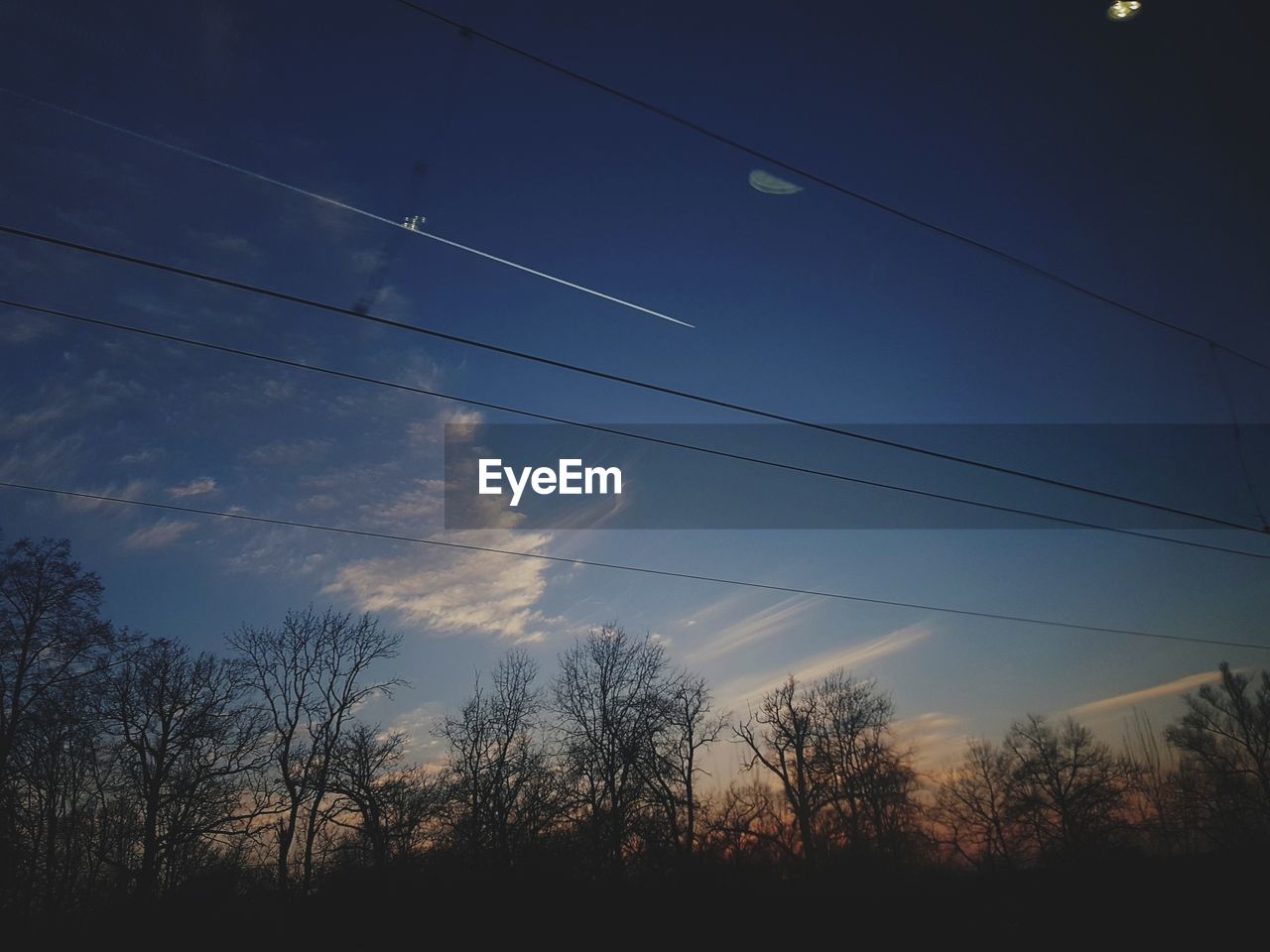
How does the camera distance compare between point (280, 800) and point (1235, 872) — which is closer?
point (1235, 872)

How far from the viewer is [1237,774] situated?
141 ft

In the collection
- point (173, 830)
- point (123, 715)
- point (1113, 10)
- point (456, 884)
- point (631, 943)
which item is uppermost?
point (1113, 10)

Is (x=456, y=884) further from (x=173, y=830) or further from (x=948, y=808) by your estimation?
(x=948, y=808)

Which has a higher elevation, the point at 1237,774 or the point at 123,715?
the point at 123,715

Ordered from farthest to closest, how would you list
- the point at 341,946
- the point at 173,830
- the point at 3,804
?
the point at 173,830 < the point at 3,804 < the point at 341,946

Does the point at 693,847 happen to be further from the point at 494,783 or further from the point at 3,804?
the point at 3,804

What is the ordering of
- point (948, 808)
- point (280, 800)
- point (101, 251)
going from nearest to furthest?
point (101, 251) < point (280, 800) < point (948, 808)

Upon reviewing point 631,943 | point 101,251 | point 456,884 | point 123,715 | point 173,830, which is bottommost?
point 631,943

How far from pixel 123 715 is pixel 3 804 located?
6256 mm

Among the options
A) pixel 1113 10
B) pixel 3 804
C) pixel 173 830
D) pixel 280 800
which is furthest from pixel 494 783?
pixel 1113 10

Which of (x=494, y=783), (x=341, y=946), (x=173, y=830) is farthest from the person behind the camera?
(x=494, y=783)

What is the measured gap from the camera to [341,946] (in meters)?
17.8

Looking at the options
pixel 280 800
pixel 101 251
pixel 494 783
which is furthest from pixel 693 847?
pixel 101 251

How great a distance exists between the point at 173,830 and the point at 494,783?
479 inches
